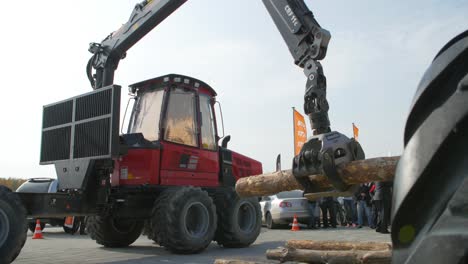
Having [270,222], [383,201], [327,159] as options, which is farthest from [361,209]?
[327,159]

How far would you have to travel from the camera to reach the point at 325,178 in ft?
9.50

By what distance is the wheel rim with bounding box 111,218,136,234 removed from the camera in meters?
9.42

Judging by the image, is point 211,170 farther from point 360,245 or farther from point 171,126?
point 360,245

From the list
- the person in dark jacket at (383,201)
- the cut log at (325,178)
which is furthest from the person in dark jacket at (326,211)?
the cut log at (325,178)

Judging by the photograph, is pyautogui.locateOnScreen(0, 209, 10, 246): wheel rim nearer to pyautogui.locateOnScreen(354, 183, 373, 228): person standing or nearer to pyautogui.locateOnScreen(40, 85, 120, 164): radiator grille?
pyautogui.locateOnScreen(40, 85, 120, 164): radiator grille

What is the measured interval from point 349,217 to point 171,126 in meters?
11.1

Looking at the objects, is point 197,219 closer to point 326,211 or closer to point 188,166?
point 188,166

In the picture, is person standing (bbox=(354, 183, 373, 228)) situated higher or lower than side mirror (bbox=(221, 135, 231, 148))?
lower

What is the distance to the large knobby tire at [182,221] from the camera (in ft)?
25.3

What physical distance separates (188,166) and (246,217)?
1827 millimetres

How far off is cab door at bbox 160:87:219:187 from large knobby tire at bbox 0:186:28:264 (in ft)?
10.1

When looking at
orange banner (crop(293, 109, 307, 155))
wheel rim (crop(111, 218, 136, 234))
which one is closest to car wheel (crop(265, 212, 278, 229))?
orange banner (crop(293, 109, 307, 155))

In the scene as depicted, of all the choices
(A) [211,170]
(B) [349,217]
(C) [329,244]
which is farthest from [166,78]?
(B) [349,217]

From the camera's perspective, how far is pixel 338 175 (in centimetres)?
277
